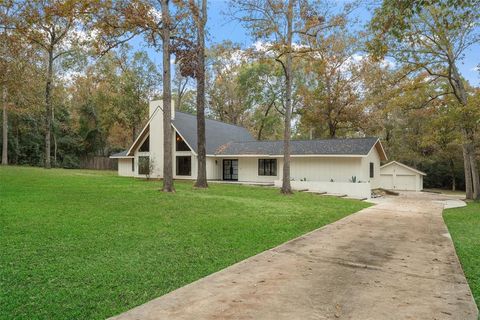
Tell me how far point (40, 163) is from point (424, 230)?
3900 cm

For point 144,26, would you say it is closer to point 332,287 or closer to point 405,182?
point 332,287

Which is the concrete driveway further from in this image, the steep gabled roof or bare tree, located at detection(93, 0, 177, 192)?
the steep gabled roof

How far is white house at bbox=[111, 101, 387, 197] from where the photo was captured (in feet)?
66.0

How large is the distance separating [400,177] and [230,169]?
13.7 metres

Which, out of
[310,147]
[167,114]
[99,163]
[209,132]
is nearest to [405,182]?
[310,147]

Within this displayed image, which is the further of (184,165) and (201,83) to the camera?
(184,165)

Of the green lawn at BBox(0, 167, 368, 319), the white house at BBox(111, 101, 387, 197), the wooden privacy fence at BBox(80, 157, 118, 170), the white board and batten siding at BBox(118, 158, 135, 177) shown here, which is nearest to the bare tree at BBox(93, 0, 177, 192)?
the green lawn at BBox(0, 167, 368, 319)

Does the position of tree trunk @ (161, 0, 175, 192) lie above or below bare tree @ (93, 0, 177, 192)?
below

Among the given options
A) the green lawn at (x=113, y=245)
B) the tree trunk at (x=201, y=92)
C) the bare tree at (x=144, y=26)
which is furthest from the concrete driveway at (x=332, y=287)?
the tree trunk at (x=201, y=92)

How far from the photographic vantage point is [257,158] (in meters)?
23.8

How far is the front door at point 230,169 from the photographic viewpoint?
24891mm

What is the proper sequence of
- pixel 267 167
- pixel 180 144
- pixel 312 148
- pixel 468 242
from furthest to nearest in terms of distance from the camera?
1. pixel 180 144
2. pixel 267 167
3. pixel 312 148
4. pixel 468 242

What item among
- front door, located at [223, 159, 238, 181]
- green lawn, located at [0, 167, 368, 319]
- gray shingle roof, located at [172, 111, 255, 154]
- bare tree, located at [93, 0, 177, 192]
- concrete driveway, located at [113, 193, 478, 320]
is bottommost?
concrete driveway, located at [113, 193, 478, 320]

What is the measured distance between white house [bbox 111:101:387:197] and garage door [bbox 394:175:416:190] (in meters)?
3.29
